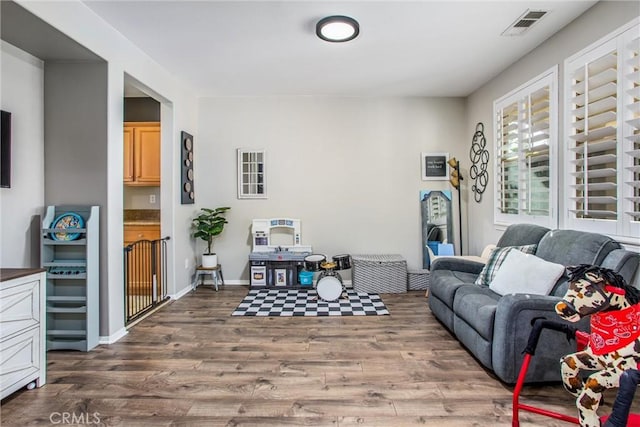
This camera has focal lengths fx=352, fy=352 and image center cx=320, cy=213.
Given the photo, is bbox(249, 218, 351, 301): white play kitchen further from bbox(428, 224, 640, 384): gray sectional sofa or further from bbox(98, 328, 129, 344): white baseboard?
bbox(98, 328, 129, 344): white baseboard

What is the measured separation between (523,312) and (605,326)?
625mm

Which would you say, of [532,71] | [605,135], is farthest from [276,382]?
[532,71]

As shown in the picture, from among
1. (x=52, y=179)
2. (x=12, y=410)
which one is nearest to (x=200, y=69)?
(x=52, y=179)

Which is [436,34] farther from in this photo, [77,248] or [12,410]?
[12,410]

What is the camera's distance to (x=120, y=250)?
3180 mm

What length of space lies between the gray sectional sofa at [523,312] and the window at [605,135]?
241 mm

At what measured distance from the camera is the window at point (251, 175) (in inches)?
200

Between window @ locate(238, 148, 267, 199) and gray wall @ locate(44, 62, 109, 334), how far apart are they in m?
2.24

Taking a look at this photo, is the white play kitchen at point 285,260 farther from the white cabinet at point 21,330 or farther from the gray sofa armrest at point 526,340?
the white cabinet at point 21,330

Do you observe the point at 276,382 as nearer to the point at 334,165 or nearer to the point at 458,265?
the point at 458,265

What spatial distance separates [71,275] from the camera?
9.21ft

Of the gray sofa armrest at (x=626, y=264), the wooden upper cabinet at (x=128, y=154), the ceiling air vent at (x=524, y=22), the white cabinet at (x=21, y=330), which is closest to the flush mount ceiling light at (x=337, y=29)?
the ceiling air vent at (x=524, y=22)

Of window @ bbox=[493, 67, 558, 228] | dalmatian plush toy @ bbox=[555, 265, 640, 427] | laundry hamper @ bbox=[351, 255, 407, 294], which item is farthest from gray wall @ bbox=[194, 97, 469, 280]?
dalmatian plush toy @ bbox=[555, 265, 640, 427]

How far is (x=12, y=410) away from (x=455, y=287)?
3.17m
